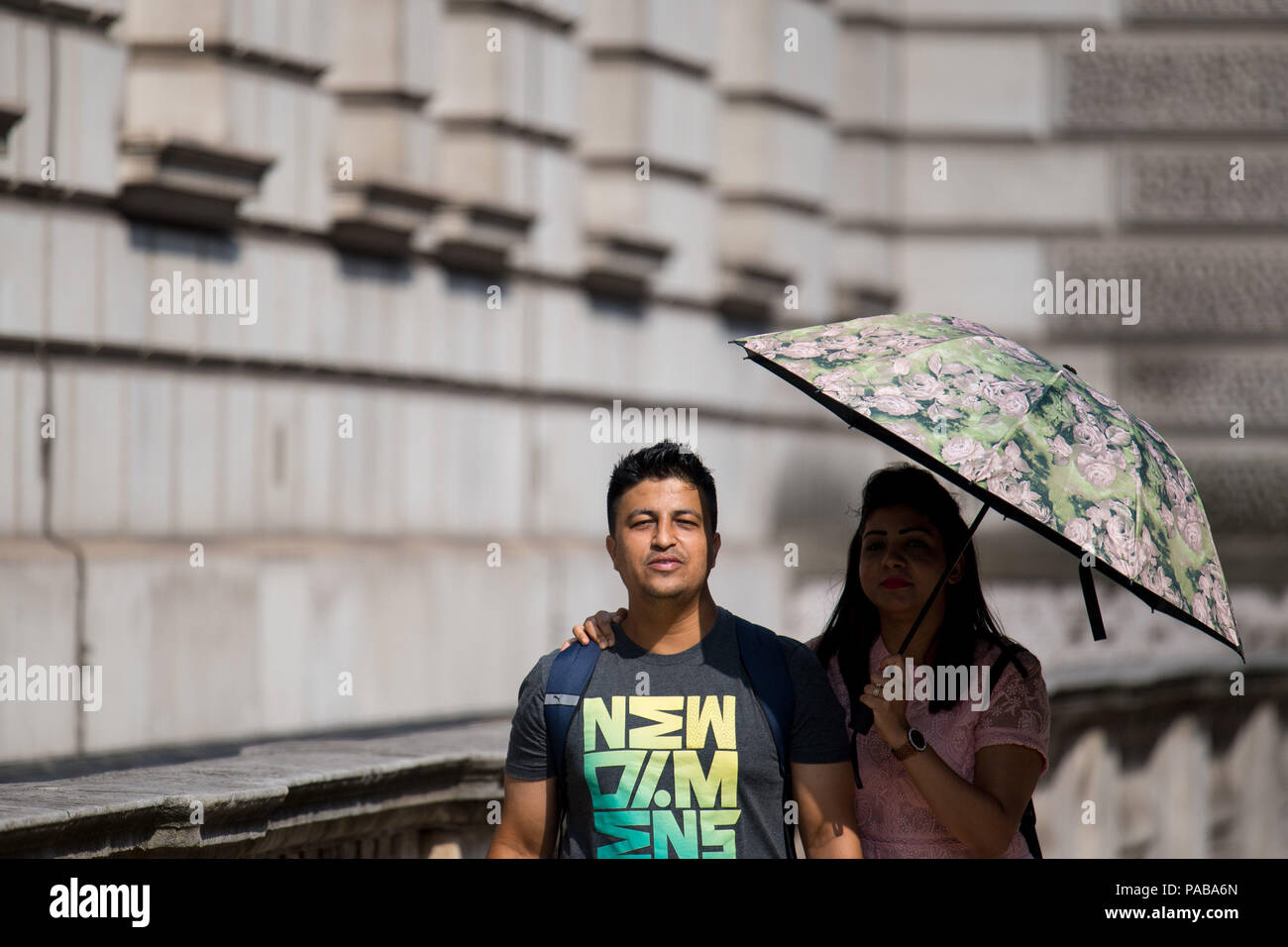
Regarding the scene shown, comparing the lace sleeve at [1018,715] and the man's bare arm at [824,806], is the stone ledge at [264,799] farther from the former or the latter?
the lace sleeve at [1018,715]

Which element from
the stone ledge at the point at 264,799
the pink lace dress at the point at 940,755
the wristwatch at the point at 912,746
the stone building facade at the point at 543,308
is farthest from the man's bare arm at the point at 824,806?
the stone building facade at the point at 543,308

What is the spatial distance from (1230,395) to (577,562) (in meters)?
6.89

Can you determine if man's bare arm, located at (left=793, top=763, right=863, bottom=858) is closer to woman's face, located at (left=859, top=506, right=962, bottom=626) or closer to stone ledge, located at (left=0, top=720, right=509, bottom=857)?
woman's face, located at (left=859, top=506, right=962, bottom=626)

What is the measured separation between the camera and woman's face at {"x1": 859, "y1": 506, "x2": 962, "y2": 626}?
420cm

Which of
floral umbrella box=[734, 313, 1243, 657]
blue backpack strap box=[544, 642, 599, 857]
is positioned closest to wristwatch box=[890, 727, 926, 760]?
floral umbrella box=[734, 313, 1243, 657]

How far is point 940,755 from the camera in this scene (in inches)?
162

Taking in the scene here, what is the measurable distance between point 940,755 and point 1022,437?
66 cm

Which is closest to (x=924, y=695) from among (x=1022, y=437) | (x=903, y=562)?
(x=903, y=562)

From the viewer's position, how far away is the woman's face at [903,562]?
4.20 meters

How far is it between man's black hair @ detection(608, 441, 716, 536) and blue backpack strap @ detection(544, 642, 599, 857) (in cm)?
27

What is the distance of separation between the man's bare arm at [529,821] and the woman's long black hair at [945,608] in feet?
2.24

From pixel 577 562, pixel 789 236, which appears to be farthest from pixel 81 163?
pixel 789 236

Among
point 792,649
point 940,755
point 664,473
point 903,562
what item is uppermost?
point 664,473

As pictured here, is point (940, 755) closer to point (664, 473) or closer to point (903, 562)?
point (903, 562)
